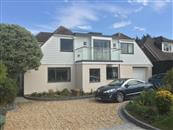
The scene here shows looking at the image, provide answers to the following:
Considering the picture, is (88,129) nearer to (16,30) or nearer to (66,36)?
(16,30)

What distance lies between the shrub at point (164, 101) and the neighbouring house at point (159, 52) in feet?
69.2

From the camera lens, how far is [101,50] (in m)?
24.6

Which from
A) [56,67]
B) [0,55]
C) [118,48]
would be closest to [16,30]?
[0,55]

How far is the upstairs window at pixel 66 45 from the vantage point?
23731 millimetres

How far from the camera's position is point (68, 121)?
11.3 meters

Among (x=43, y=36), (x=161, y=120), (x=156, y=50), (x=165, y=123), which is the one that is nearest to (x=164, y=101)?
(x=161, y=120)

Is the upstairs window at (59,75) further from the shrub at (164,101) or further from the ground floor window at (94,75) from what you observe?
the shrub at (164,101)

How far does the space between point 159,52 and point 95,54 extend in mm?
13910

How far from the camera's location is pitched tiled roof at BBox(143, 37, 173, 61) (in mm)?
33344

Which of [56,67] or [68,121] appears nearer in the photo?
[68,121]

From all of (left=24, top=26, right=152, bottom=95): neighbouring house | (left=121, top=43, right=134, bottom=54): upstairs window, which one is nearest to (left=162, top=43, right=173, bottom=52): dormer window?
(left=121, top=43, right=134, bottom=54): upstairs window

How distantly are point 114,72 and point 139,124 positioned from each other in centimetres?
1492

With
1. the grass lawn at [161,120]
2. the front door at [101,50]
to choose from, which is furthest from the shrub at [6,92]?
the front door at [101,50]

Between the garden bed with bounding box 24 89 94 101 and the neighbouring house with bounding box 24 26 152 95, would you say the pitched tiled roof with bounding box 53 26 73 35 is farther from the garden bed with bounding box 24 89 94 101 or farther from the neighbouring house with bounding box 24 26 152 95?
the garden bed with bounding box 24 89 94 101
